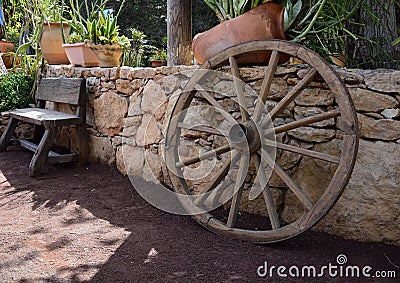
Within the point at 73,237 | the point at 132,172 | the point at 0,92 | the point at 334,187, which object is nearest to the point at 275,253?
the point at 334,187

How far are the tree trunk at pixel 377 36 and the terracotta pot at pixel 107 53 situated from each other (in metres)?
2.02

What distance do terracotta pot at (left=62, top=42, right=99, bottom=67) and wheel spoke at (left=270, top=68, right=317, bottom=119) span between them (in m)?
2.27

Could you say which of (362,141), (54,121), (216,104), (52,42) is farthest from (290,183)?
(52,42)

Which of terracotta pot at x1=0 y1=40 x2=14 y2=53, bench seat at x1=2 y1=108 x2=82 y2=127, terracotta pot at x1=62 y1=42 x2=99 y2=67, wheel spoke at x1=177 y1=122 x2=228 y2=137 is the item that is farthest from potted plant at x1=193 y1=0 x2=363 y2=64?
terracotta pot at x1=0 y1=40 x2=14 y2=53

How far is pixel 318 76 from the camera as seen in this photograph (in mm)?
2199

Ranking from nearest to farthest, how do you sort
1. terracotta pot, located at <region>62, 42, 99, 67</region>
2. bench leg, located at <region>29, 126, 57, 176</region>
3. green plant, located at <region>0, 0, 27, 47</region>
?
bench leg, located at <region>29, 126, 57, 176</region> → terracotta pot, located at <region>62, 42, 99, 67</region> → green plant, located at <region>0, 0, 27, 47</region>

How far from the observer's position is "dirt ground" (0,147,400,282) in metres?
1.89

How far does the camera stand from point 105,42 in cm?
377

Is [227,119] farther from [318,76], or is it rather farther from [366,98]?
[366,98]

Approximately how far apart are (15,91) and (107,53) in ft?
4.66

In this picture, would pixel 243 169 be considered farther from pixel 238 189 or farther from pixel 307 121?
pixel 307 121

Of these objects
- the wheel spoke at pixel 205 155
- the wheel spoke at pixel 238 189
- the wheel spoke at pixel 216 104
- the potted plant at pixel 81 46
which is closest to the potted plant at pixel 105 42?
the potted plant at pixel 81 46

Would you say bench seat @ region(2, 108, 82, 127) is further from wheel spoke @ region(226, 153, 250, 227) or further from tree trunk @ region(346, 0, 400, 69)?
tree trunk @ region(346, 0, 400, 69)

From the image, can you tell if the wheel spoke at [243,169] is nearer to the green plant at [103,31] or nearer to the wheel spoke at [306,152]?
the wheel spoke at [306,152]
